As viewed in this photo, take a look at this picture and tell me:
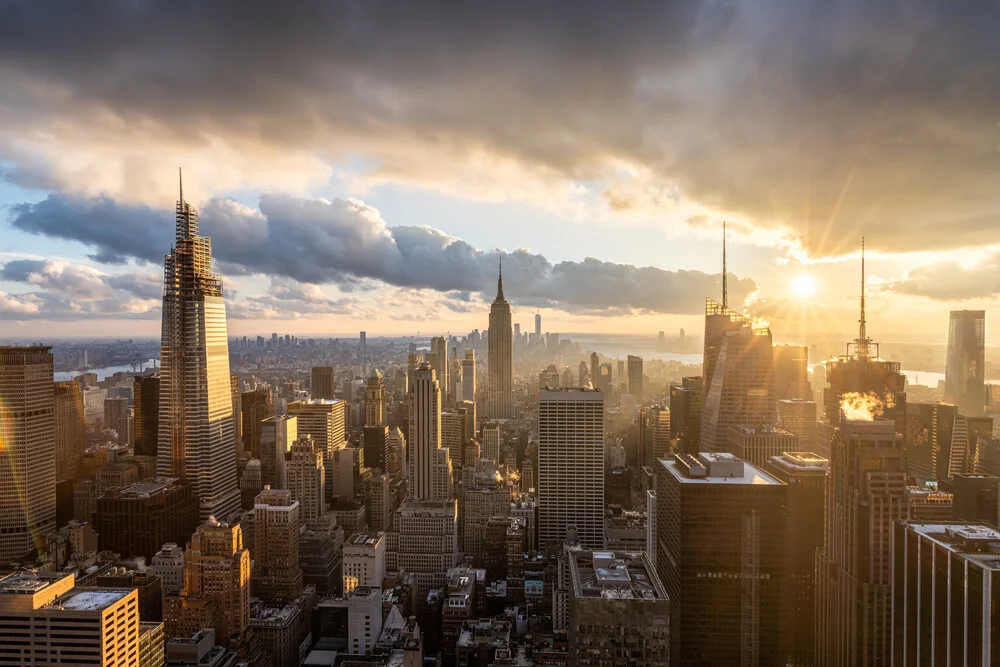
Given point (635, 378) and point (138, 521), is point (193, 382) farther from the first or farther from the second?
point (635, 378)

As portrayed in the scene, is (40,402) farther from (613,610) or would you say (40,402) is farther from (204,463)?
(613,610)

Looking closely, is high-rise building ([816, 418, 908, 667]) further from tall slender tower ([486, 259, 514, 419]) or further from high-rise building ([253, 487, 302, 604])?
tall slender tower ([486, 259, 514, 419])

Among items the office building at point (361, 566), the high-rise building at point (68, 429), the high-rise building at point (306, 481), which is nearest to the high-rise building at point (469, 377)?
the high-rise building at point (306, 481)

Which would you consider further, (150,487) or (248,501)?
(248,501)

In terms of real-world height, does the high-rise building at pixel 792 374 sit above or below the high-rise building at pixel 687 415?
above

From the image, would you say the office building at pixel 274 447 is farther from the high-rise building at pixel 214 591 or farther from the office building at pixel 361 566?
the high-rise building at pixel 214 591

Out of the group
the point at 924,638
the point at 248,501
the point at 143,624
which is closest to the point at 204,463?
the point at 248,501

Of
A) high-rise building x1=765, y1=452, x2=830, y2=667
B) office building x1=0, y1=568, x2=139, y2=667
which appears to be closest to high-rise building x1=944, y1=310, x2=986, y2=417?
high-rise building x1=765, y1=452, x2=830, y2=667
